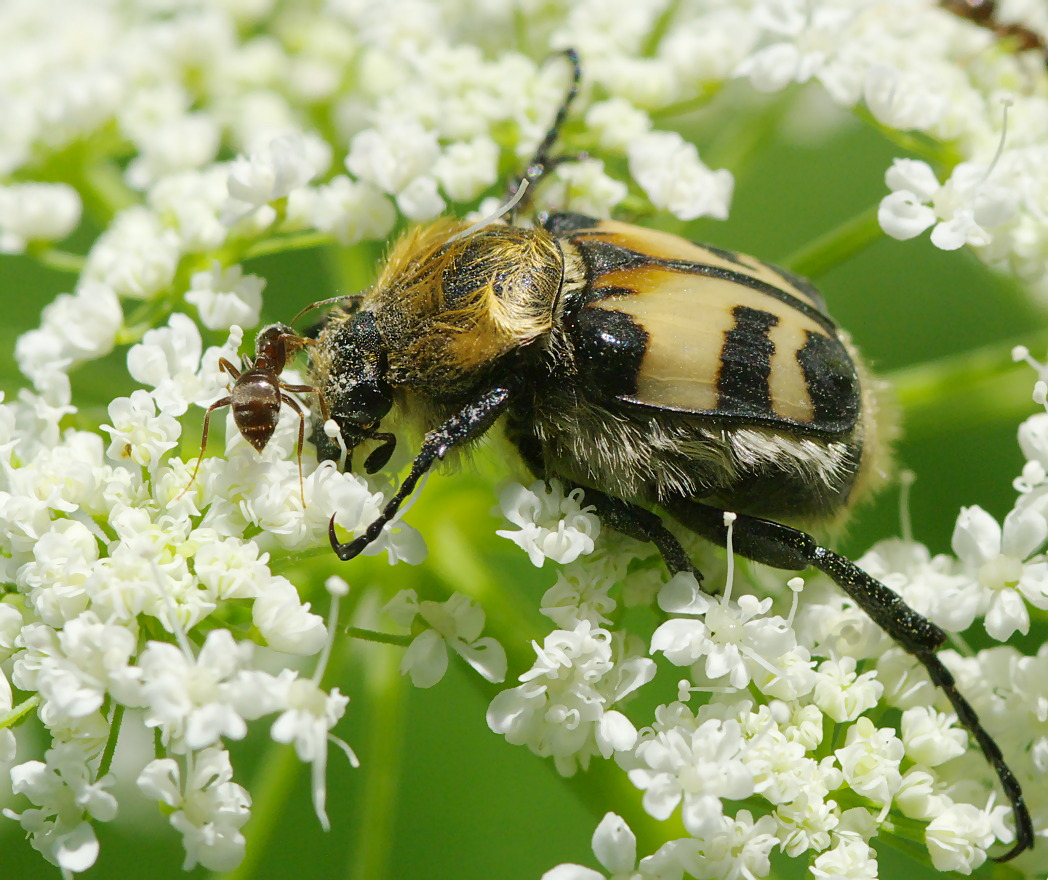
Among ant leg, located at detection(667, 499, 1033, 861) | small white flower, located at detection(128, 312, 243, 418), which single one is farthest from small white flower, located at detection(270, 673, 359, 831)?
ant leg, located at detection(667, 499, 1033, 861)

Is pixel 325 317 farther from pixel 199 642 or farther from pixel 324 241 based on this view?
pixel 199 642

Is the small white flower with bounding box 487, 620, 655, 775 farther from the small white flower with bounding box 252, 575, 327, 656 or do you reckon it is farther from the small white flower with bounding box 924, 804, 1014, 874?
the small white flower with bounding box 924, 804, 1014, 874

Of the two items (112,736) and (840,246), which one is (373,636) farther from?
(840,246)

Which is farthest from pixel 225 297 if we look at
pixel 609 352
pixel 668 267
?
pixel 668 267

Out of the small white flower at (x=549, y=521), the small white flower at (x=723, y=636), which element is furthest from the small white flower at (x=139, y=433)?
the small white flower at (x=723, y=636)

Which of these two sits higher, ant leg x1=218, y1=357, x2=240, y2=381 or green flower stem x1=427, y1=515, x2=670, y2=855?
ant leg x1=218, y1=357, x2=240, y2=381

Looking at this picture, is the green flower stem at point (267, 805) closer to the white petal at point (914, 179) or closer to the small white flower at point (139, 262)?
the small white flower at point (139, 262)
